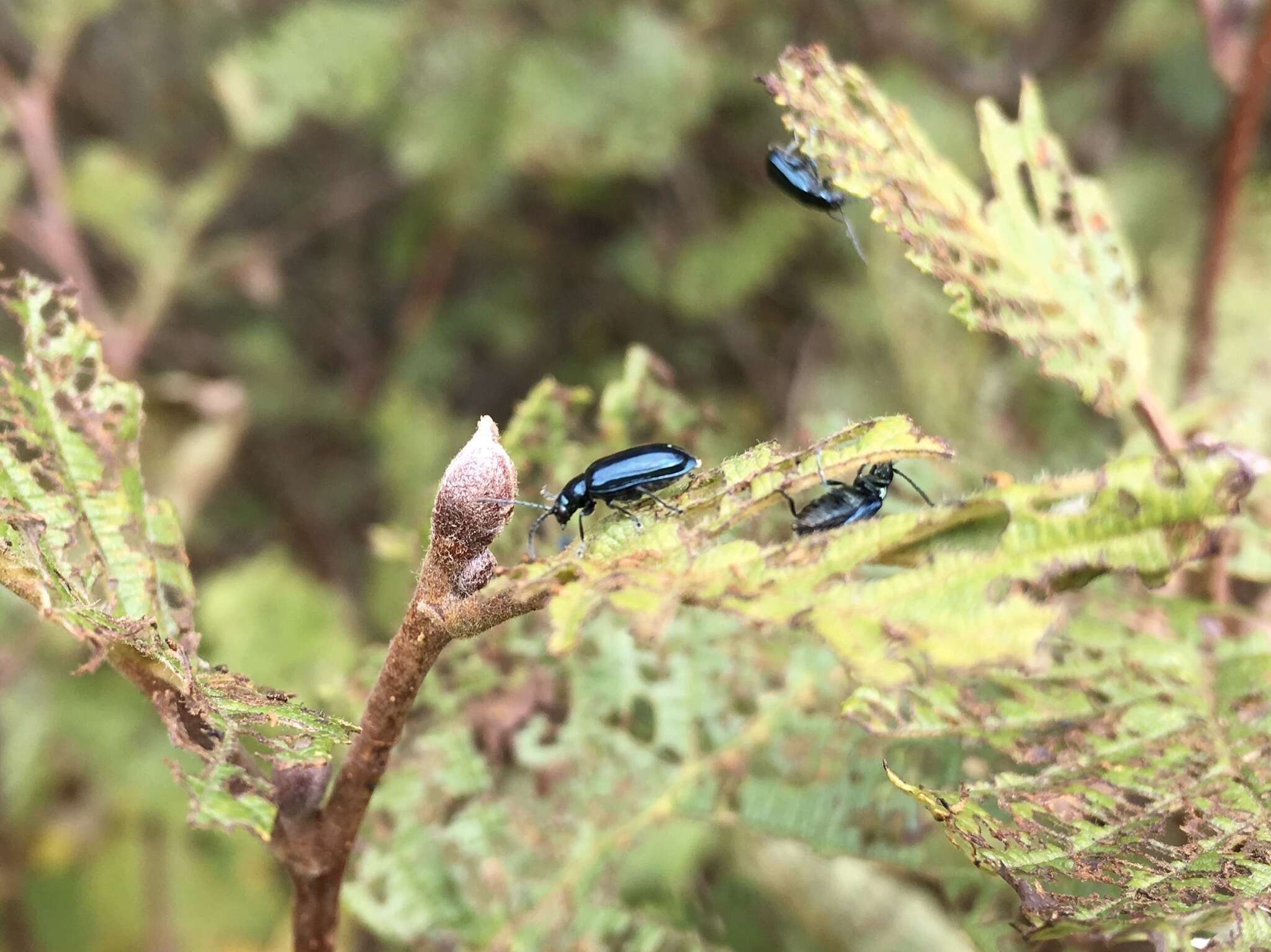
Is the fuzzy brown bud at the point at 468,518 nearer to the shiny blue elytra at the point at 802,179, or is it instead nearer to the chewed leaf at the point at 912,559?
the chewed leaf at the point at 912,559

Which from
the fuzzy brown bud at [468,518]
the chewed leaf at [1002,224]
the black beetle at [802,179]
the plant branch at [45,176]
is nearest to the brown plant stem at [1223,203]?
the chewed leaf at [1002,224]

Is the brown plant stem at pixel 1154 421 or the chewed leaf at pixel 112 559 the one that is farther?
the brown plant stem at pixel 1154 421

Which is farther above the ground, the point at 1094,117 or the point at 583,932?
the point at 1094,117

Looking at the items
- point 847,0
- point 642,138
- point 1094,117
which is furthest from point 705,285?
point 1094,117

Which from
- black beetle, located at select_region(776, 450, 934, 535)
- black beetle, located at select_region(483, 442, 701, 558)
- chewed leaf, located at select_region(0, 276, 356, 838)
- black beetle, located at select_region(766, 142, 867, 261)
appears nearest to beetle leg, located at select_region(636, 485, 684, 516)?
black beetle, located at select_region(483, 442, 701, 558)

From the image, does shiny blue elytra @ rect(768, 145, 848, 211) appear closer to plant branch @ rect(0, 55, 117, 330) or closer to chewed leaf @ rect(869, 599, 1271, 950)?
chewed leaf @ rect(869, 599, 1271, 950)

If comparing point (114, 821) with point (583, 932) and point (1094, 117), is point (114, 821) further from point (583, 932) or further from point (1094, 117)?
point (1094, 117)
